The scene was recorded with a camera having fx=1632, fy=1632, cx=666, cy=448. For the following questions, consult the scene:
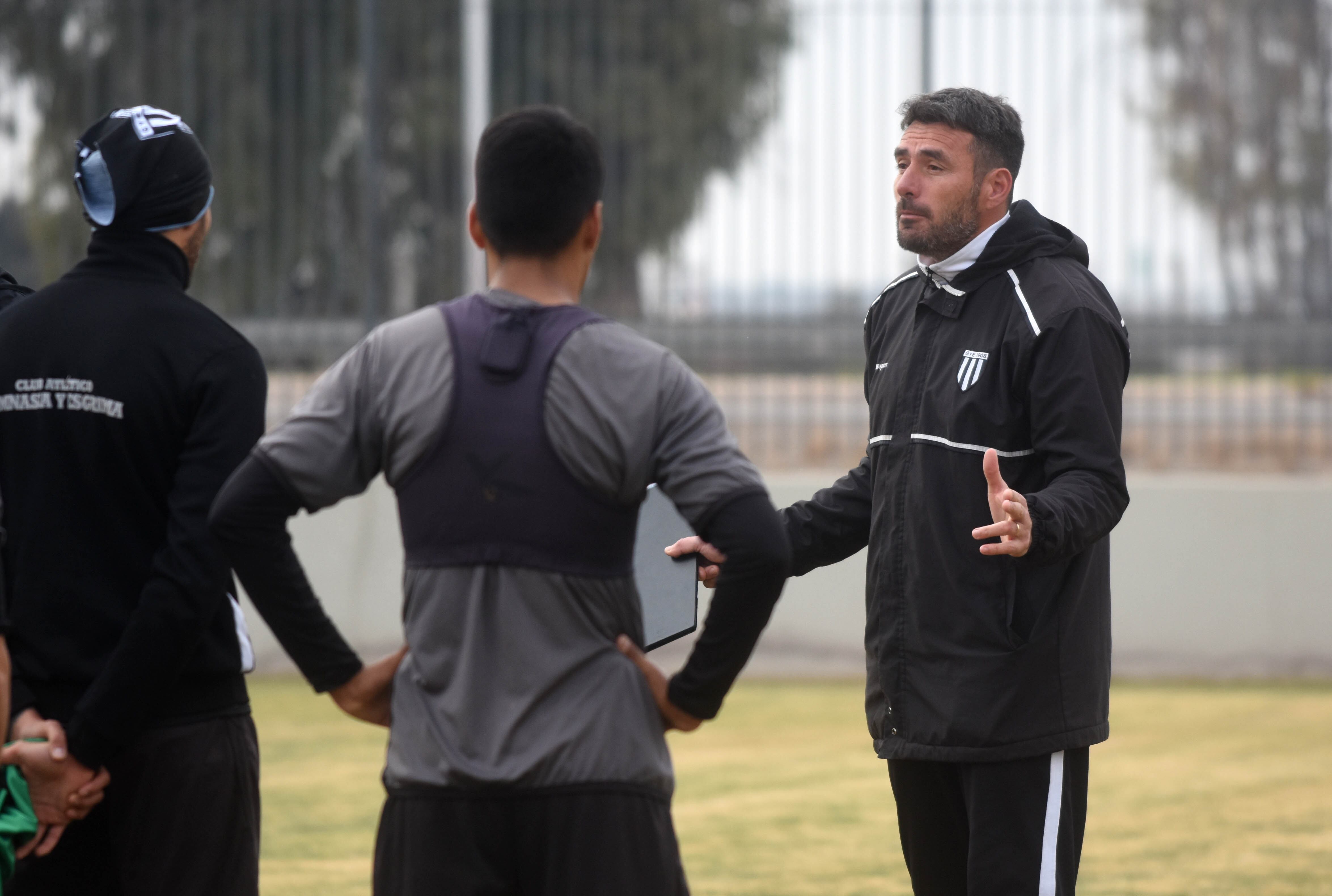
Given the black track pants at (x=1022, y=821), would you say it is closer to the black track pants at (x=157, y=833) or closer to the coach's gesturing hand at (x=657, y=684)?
the coach's gesturing hand at (x=657, y=684)

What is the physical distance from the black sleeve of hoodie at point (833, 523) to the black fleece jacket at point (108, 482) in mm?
1238

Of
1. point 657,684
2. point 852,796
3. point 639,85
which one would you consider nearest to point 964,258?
point 657,684

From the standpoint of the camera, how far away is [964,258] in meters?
3.32

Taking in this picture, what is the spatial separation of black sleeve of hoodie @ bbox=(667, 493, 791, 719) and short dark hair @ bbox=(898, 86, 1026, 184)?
135cm

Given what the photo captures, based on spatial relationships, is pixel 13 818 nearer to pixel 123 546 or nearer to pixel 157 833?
pixel 157 833

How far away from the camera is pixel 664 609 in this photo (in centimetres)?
279

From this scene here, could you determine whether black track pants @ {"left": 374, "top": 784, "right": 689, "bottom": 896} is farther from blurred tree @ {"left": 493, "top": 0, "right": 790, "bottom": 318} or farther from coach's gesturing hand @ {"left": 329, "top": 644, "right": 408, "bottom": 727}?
blurred tree @ {"left": 493, "top": 0, "right": 790, "bottom": 318}

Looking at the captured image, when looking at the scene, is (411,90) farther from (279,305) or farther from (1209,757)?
(1209,757)

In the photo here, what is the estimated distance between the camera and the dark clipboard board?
2730 millimetres

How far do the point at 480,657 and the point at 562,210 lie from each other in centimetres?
65

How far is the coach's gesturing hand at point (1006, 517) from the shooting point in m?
2.89

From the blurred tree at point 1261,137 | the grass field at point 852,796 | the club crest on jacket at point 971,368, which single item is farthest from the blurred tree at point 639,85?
the club crest on jacket at point 971,368

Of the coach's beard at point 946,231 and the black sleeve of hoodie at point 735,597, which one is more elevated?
the coach's beard at point 946,231

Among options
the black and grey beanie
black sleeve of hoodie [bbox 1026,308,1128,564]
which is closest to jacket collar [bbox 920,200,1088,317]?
black sleeve of hoodie [bbox 1026,308,1128,564]
